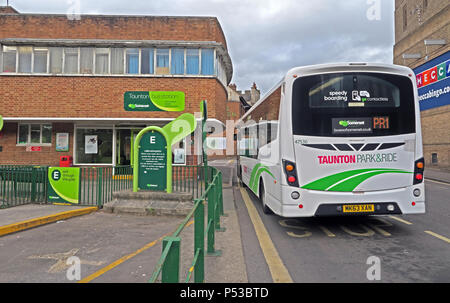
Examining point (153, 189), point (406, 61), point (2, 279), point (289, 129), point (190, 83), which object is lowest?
point (2, 279)

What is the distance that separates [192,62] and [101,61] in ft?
15.2

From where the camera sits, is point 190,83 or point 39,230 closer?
point 39,230

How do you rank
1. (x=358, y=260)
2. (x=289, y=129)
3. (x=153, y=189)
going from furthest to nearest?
(x=153, y=189)
(x=289, y=129)
(x=358, y=260)

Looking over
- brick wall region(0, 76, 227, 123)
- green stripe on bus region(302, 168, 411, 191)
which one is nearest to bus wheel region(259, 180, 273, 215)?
green stripe on bus region(302, 168, 411, 191)

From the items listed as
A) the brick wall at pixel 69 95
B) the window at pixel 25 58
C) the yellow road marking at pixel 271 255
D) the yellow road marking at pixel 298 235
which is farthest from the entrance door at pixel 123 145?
the yellow road marking at pixel 298 235

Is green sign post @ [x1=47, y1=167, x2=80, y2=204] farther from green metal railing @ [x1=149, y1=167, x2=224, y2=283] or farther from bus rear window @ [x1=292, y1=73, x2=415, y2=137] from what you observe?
bus rear window @ [x1=292, y1=73, x2=415, y2=137]

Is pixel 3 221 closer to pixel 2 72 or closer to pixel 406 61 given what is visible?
pixel 2 72

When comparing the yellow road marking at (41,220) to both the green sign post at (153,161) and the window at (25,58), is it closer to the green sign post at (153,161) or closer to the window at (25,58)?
the green sign post at (153,161)

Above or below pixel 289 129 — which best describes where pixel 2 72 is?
above

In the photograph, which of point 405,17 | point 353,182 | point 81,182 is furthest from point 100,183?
point 405,17

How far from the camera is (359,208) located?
547cm

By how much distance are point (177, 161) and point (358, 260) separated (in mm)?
12046
